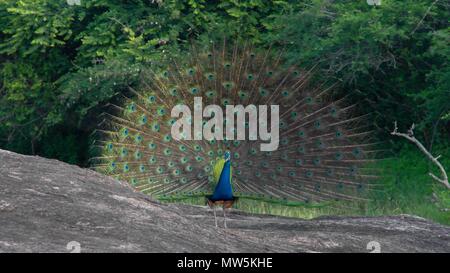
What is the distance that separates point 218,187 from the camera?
8484mm

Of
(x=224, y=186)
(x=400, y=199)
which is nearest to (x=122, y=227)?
(x=224, y=186)

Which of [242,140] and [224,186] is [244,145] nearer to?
[242,140]

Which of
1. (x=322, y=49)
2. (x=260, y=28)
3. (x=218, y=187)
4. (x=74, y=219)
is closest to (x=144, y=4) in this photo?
(x=260, y=28)

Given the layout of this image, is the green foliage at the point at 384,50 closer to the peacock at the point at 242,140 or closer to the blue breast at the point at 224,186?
the peacock at the point at 242,140

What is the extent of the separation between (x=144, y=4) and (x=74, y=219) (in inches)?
385

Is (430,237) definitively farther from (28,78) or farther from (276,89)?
(28,78)

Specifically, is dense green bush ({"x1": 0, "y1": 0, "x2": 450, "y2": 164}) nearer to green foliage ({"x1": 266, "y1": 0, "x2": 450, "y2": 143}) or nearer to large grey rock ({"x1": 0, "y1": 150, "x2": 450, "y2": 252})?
green foliage ({"x1": 266, "y1": 0, "x2": 450, "y2": 143})

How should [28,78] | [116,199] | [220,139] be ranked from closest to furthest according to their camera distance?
1. [116,199]
2. [220,139]
3. [28,78]

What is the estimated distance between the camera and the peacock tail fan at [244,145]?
37.8 feet

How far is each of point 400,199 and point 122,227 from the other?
23.2 feet

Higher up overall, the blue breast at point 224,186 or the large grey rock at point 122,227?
the blue breast at point 224,186

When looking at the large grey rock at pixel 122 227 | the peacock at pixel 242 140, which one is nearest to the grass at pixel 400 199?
the peacock at pixel 242 140

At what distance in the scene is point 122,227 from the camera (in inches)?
262

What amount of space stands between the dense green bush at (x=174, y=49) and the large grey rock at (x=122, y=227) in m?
4.11
